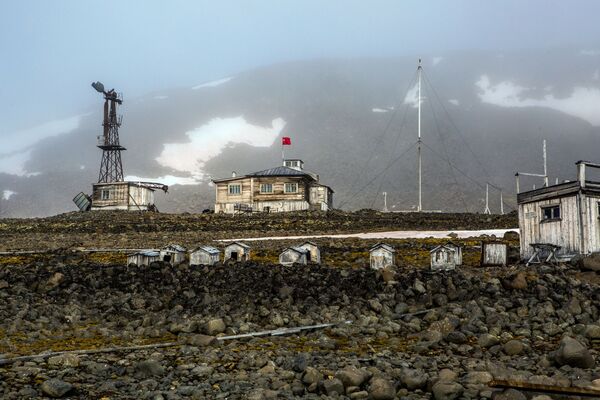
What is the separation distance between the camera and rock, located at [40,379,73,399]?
846 centimetres

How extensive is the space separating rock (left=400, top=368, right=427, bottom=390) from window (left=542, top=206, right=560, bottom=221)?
14747 mm

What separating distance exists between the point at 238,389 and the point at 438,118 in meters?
194

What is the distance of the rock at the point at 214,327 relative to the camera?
40.7 feet

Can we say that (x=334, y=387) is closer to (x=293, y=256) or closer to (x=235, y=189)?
(x=293, y=256)

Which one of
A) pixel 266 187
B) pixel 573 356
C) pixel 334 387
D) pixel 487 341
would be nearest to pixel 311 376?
pixel 334 387

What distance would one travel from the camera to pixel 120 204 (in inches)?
2506

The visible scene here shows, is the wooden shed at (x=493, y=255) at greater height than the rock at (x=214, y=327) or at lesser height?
greater

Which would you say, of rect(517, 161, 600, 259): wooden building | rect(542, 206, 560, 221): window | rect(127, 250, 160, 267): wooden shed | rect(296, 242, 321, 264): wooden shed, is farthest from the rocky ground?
rect(542, 206, 560, 221): window

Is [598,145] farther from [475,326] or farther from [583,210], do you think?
[475,326]

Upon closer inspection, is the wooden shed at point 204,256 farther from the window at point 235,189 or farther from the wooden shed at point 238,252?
the window at point 235,189

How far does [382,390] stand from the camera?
26.9 ft

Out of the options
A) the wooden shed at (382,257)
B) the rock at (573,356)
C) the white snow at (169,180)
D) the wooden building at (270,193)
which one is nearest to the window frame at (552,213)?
the wooden shed at (382,257)

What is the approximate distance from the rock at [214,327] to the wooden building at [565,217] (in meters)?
14.2

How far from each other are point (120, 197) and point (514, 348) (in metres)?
59.7
